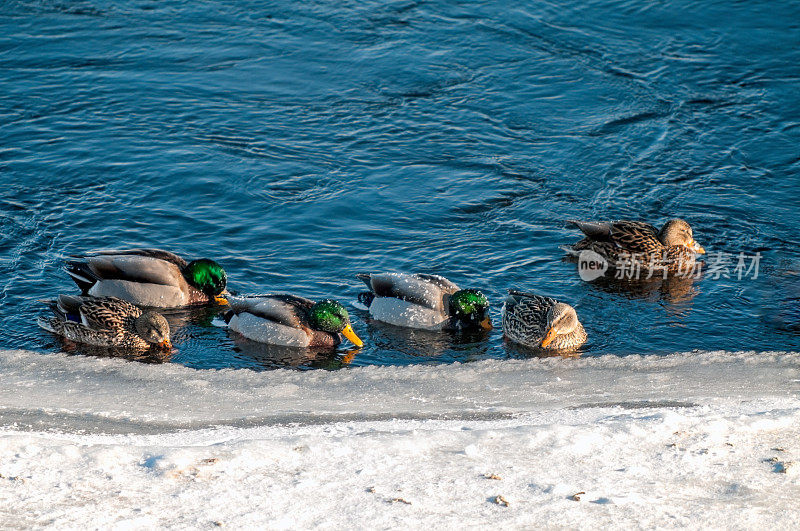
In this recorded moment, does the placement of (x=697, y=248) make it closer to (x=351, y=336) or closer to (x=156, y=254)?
(x=351, y=336)

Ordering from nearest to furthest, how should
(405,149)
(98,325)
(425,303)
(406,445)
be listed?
(406,445), (98,325), (425,303), (405,149)

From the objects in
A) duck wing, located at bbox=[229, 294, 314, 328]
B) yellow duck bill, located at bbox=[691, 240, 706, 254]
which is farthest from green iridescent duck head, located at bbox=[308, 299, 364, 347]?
yellow duck bill, located at bbox=[691, 240, 706, 254]

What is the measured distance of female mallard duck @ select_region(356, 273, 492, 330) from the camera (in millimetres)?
9430

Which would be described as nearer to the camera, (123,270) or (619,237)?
(123,270)

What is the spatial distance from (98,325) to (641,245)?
4.98 meters

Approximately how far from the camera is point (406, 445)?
6.71m

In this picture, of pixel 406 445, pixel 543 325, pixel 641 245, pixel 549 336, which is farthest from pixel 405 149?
pixel 406 445

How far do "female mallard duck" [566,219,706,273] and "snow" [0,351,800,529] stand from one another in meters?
2.04

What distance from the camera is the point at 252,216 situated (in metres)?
11.6

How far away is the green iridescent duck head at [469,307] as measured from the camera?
30.8 ft

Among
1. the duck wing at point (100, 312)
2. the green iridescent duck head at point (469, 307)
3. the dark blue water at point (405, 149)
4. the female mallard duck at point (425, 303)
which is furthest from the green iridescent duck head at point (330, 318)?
the duck wing at point (100, 312)

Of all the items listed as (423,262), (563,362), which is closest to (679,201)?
(423,262)

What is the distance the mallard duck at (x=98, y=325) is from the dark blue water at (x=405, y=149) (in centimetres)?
16

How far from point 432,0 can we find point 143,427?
11786 mm
